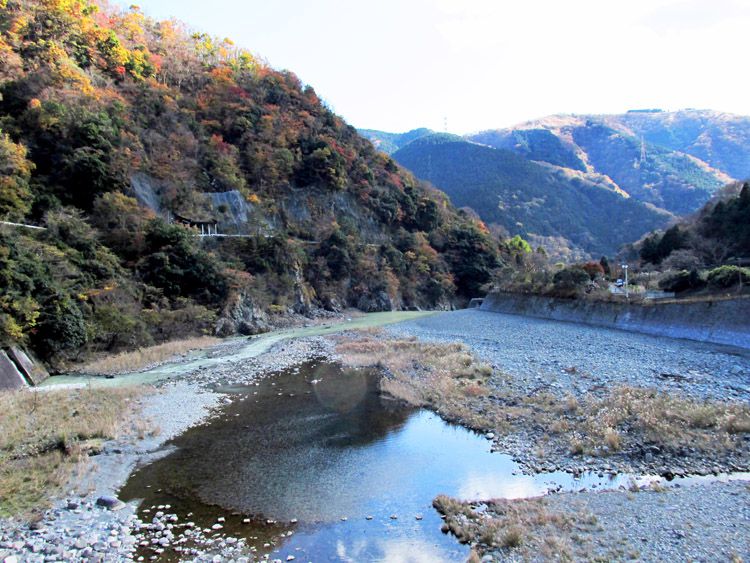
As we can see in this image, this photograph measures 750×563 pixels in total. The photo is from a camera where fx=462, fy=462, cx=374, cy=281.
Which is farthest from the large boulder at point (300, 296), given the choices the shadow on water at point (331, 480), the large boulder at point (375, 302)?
the shadow on water at point (331, 480)

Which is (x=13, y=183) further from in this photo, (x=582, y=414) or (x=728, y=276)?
(x=728, y=276)

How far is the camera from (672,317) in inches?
1088

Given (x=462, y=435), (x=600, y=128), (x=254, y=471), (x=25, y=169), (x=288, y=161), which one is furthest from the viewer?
(x=600, y=128)

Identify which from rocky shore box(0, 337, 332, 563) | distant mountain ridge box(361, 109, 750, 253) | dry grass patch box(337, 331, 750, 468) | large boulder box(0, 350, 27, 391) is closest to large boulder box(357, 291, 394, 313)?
dry grass patch box(337, 331, 750, 468)

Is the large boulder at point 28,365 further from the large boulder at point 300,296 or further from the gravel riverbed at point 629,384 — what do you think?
the large boulder at point 300,296

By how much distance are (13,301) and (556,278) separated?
39.3 metres

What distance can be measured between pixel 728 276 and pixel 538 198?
307ft

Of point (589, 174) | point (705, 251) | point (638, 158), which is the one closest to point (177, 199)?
point (705, 251)

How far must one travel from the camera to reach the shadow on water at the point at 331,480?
7.72m

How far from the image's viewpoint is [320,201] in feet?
190

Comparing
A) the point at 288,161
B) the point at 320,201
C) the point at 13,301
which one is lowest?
the point at 13,301

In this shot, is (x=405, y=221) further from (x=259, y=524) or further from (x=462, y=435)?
(x=259, y=524)

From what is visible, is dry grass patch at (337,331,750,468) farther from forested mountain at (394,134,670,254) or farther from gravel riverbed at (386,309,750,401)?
forested mountain at (394,134,670,254)

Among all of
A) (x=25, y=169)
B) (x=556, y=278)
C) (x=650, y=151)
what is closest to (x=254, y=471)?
(x=25, y=169)
